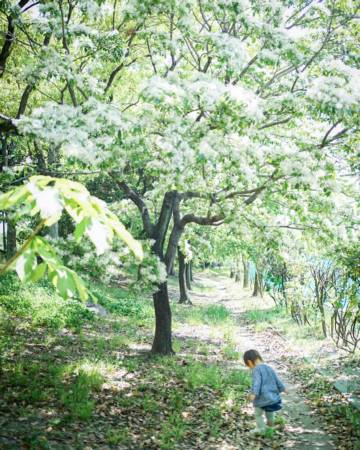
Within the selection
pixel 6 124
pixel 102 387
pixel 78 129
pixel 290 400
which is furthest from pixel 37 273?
pixel 290 400

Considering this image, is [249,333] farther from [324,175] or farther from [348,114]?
[348,114]

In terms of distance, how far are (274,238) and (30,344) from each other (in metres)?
6.65

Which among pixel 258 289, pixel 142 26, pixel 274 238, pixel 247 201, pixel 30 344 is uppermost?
pixel 142 26

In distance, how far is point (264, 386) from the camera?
682 centimetres

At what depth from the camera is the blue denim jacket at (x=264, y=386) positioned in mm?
6770

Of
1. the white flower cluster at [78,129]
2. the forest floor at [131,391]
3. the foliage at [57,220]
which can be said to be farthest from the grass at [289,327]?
the foliage at [57,220]

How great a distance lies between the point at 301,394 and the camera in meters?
9.22

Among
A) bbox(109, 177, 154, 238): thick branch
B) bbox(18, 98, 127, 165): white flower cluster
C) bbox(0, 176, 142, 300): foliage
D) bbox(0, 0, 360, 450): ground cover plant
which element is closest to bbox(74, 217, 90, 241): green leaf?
bbox(0, 176, 142, 300): foliage

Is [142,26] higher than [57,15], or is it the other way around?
[142,26]

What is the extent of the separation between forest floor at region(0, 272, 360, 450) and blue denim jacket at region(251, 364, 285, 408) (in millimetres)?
617

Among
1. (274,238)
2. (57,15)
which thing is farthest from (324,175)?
(57,15)

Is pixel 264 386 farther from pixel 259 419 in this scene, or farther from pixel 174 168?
pixel 174 168

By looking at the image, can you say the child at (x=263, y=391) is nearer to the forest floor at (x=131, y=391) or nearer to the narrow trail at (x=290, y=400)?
the forest floor at (x=131, y=391)

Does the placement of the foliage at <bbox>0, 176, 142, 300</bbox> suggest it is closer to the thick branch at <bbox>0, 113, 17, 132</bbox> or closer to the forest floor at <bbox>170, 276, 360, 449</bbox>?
the thick branch at <bbox>0, 113, 17, 132</bbox>
